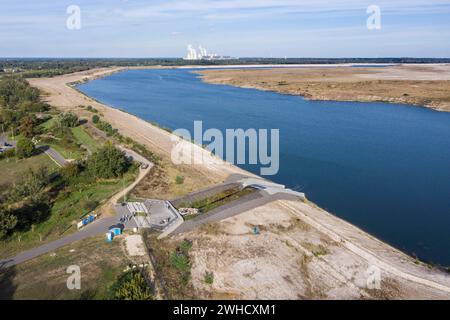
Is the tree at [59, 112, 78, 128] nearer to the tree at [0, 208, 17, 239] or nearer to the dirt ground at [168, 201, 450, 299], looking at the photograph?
the tree at [0, 208, 17, 239]

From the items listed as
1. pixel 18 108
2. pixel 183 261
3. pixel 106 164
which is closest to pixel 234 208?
pixel 183 261

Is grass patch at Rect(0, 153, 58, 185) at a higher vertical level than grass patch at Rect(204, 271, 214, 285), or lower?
higher

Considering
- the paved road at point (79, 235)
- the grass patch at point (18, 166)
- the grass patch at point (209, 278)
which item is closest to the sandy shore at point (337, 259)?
the grass patch at point (209, 278)

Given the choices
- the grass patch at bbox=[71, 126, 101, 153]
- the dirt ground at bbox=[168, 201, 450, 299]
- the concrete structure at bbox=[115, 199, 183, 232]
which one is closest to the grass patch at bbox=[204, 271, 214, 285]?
the dirt ground at bbox=[168, 201, 450, 299]

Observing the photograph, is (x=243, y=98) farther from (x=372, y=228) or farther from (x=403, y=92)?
(x=372, y=228)

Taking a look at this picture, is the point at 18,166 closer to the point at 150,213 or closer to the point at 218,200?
the point at 150,213

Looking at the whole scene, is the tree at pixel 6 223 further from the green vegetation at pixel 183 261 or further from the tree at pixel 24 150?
the tree at pixel 24 150

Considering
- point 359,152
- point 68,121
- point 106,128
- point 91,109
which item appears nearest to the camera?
point 359,152
